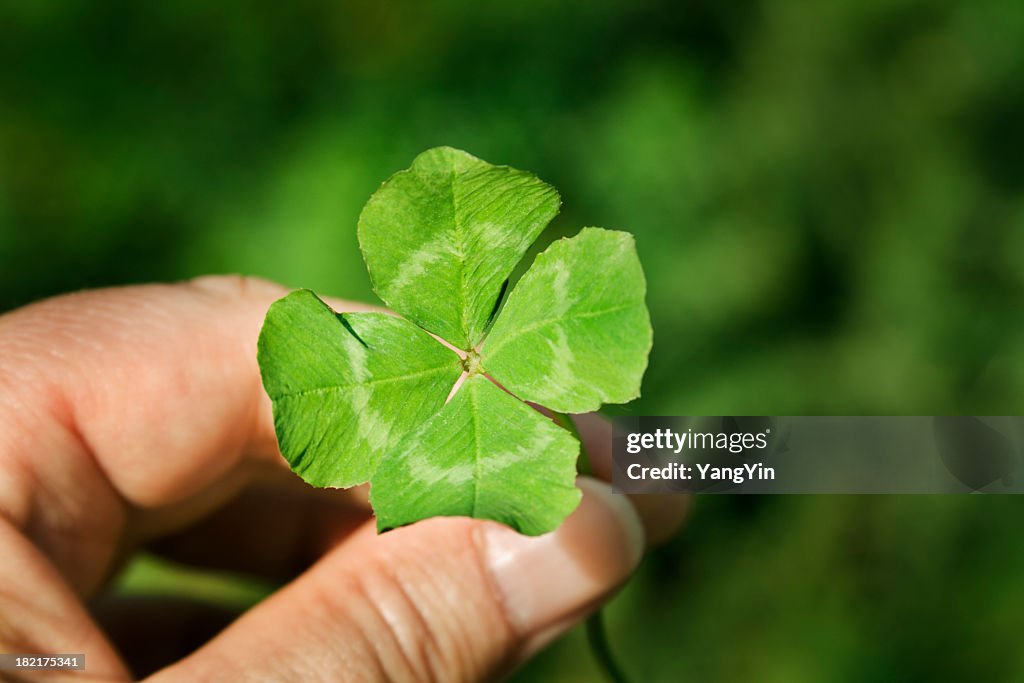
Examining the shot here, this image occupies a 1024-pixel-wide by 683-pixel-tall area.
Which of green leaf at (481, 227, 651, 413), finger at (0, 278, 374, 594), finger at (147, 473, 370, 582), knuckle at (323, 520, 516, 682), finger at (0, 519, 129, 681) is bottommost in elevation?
finger at (147, 473, 370, 582)

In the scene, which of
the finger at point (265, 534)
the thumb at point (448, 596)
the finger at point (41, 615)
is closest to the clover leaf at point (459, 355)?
the thumb at point (448, 596)

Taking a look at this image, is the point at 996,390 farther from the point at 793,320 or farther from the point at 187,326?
the point at 187,326

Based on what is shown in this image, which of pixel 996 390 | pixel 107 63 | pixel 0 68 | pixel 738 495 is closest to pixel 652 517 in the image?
pixel 738 495

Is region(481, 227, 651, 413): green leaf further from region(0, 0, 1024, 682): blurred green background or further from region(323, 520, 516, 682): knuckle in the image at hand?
region(0, 0, 1024, 682): blurred green background

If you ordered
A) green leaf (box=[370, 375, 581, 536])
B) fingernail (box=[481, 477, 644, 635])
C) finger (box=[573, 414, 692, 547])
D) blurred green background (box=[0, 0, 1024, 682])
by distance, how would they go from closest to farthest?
green leaf (box=[370, 375, 581, 536]) → fingernail (box=[481, 477, 644, 635]) → finger (box=[573, 414, 692, 547]) → blurred green background (box=[0, 0, 1024, 682])

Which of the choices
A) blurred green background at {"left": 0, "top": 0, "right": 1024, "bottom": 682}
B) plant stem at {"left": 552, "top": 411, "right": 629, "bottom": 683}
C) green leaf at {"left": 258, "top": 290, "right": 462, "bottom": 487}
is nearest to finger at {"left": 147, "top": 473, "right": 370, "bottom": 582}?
blurred green background at {"left": 0, "top": 0, "right": 1024, "bottom": 682}

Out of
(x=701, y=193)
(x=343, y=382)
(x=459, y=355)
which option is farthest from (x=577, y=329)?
(x=701, y=193)
